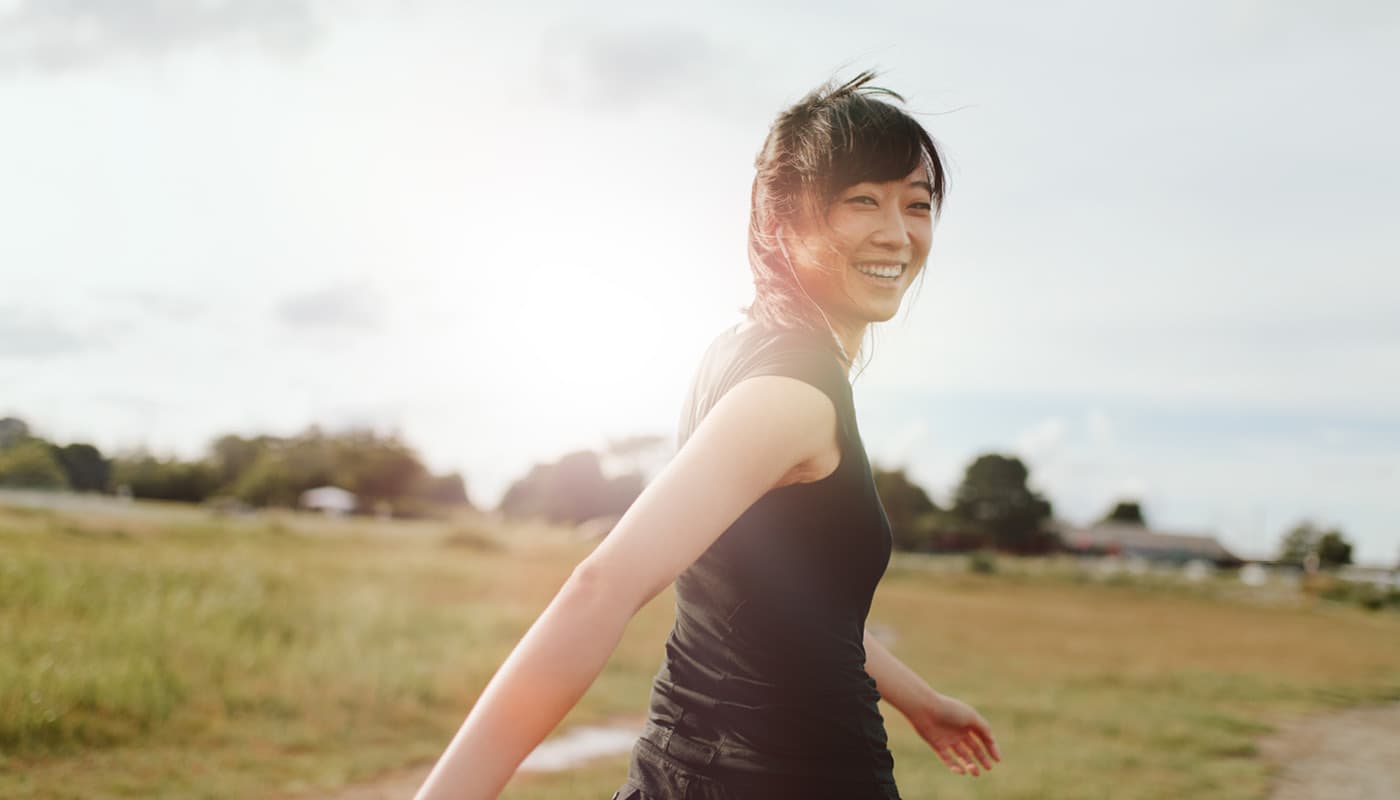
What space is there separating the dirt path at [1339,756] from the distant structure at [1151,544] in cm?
8800

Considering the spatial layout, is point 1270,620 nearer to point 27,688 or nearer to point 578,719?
point 578,719

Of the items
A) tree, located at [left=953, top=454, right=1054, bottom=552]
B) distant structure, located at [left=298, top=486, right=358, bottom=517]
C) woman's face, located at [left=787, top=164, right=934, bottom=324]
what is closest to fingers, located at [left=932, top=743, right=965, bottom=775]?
woman's face, located at [left=787, top=164, right=934, bottom=324]

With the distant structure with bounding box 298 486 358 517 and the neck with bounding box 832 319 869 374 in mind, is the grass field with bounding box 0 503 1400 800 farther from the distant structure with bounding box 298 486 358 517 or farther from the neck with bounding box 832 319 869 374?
the distant structure with bounding box 298 486 358 517

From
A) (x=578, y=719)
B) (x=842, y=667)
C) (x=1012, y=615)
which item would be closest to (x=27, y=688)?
(x=578, y=719)

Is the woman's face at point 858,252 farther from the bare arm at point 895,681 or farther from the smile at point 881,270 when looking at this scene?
the bare arm at point 895,681

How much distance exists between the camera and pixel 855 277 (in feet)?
5.83

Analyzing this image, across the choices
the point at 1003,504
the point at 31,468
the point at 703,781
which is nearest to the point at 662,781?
the point at 703,781

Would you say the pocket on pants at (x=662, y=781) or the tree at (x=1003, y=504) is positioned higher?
the pocket on pants at (x=662, y=781)

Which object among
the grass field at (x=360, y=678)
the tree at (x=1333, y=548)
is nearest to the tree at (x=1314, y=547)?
the tree at (x=1333, y=548)

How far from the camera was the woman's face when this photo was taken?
1.77 m

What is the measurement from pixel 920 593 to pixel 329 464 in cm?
3633

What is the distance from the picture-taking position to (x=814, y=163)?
5.78ft

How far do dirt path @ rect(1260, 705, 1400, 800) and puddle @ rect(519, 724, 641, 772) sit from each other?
5141mm

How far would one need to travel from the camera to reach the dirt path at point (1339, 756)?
27.0 ft
